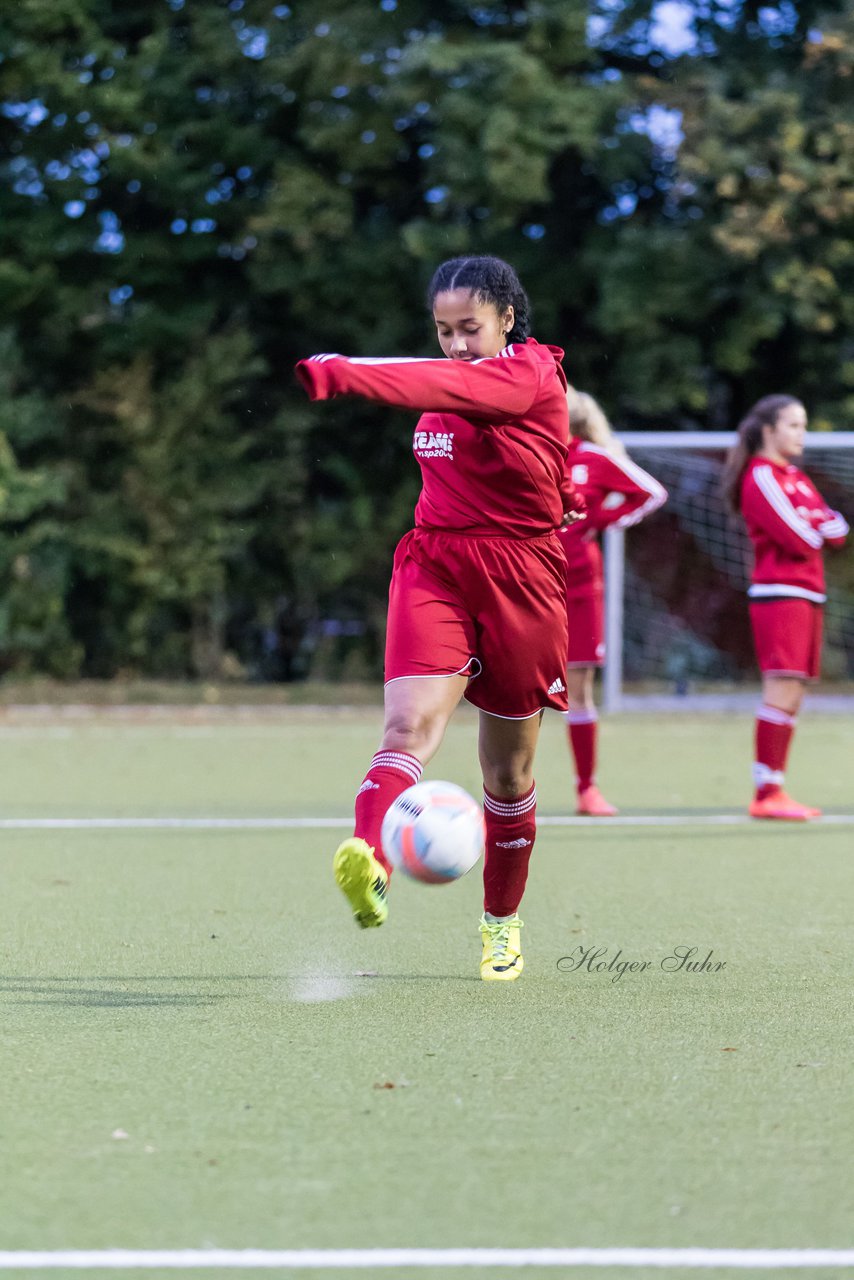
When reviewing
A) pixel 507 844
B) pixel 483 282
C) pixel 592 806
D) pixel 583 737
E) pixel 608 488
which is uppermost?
pixel 483 282

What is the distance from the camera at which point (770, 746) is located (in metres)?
8.59

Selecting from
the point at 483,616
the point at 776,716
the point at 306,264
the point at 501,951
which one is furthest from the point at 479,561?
the point at 306,264

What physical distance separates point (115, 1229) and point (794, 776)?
8.61 m

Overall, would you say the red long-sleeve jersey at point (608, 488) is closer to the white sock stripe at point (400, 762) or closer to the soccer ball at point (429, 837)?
the white sock stripe at point (400, 762)

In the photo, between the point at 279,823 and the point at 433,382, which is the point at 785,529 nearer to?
the point at 279,823

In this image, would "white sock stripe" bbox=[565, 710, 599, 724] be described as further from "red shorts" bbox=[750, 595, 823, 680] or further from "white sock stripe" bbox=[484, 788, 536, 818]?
"white sock stripe" bbox=[484, 788, 536, 818]

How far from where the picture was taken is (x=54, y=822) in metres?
8.65

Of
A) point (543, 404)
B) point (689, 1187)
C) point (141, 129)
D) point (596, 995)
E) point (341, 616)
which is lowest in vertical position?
point (341, 616)

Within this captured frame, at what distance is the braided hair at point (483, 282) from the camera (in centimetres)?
443

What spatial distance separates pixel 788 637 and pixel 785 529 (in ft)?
1.69

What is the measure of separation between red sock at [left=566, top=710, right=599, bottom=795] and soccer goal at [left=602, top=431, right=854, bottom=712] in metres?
8.20

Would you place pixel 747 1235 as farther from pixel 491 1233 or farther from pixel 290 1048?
pixel 290 1048

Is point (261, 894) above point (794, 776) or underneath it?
above

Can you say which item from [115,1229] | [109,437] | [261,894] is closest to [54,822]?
[261,894]
